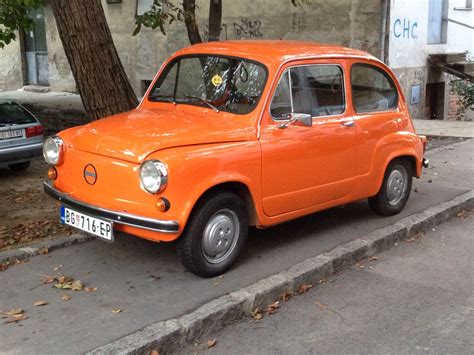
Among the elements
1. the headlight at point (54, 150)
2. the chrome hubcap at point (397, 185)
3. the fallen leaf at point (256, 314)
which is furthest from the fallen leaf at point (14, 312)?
the chrome hubcap at point (397, 185)

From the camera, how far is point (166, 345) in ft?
11.6

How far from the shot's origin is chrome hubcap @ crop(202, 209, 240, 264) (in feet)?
14.5

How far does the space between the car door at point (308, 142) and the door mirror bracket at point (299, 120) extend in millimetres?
15

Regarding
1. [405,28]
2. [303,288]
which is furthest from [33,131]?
[405,28]

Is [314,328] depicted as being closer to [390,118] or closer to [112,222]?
[112,222]

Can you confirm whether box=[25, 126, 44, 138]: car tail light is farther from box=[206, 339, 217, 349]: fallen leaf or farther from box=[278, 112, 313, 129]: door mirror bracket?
box=[206, 339, 217, 349]: fallen leaf

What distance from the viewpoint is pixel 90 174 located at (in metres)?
4.45

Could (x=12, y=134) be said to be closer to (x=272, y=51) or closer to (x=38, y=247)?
(x=38, y=247)

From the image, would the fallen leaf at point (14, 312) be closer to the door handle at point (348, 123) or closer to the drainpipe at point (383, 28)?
the door handle at point (348, 123)

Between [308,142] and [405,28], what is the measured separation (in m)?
Result: 9.22

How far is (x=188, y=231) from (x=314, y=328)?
1.14 meters

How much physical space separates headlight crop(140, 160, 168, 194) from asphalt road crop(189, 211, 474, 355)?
1.08 meters

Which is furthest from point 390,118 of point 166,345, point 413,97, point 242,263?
point 413,97

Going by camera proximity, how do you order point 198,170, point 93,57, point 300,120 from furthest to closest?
point 93,57
point 300,120
point 198,170
